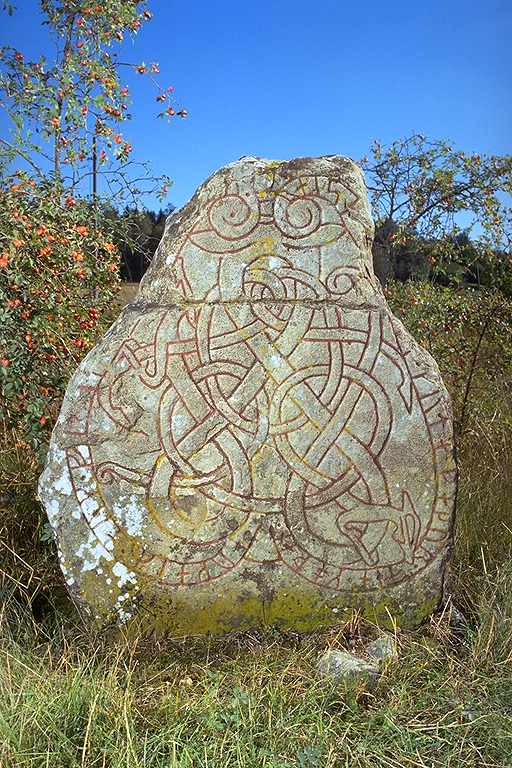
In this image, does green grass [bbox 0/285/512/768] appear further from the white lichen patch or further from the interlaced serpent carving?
the white lichen patch

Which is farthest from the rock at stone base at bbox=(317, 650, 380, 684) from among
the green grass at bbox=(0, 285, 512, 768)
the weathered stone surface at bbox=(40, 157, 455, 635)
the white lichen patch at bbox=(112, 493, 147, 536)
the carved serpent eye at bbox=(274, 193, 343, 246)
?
the carved serpent eye at bbox=(274, 193, 343, 246)

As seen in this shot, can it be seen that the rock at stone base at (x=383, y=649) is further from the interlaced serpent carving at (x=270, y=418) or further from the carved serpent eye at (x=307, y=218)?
the carved serpent eye at (x=307, y=218)

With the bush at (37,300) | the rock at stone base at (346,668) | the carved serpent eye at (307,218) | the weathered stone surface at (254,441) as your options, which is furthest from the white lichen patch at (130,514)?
the carved serpent eye at (307,218)

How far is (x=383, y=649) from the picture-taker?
8.34ft

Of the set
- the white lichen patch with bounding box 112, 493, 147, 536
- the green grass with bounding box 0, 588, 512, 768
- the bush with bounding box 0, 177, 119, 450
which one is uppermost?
the bush with bounding box 0, 177, 119, 450

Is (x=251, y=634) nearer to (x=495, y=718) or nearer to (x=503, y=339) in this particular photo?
(x=495, y=718)

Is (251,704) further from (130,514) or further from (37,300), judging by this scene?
(37,300)

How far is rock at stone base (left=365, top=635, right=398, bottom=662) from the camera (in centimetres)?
250

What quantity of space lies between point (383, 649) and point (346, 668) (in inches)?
8.8

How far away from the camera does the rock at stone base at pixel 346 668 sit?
7.67 ft

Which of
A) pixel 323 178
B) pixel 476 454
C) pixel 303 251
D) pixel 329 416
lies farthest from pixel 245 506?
pixel 476 454

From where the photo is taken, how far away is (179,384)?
262cm

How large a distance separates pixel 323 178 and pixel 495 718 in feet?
6.07

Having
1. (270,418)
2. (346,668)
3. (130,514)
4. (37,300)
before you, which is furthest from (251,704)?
(37,300)
